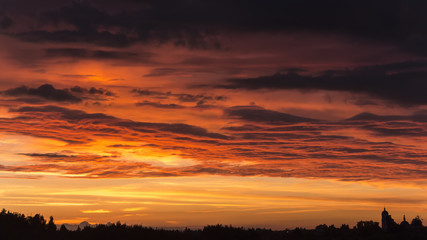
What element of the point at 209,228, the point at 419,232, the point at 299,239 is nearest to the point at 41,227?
Answer: the point at 209,228

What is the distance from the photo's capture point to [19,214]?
54.0m

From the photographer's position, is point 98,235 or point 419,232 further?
point 419,232

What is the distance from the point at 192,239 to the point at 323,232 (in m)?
18.7

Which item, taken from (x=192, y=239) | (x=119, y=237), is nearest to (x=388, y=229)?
(x=192, y=239)

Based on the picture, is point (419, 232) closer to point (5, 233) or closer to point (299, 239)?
point (299, 239)

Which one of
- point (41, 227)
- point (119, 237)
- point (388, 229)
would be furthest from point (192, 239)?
point (388, 229)

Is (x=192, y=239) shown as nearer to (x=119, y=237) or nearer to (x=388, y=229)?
(x=119, y=237)

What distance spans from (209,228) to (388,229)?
20134mm

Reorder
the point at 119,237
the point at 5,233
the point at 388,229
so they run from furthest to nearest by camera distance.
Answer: the point at 388,229
the point at 119,237
the point at 5,233

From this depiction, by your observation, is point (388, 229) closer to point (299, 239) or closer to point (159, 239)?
point (299, 239)

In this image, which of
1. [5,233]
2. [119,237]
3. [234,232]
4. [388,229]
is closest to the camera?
[5,233]

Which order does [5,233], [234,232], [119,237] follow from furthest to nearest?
[234,232] → [119,237] → [5,233]

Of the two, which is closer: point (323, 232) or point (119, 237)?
point (119, 237)

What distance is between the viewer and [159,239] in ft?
169
